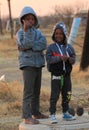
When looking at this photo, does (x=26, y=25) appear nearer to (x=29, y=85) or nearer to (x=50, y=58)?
(x=50, y=58)

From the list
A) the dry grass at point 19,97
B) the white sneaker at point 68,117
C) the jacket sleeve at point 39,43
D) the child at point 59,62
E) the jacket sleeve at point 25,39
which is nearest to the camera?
the jacket sleeve at point 25,39

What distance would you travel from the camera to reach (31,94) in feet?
23.0

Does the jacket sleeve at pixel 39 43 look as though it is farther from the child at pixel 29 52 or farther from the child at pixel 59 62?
the child at pixel 59 62

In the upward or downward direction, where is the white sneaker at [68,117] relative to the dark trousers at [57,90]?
downward

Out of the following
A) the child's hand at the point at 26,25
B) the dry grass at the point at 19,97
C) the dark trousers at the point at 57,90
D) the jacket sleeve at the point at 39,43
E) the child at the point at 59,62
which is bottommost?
the dry grass at the point at 19,97

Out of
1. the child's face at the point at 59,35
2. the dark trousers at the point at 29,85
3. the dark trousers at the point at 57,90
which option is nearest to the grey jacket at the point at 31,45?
the dark trousers at the point at 29,85

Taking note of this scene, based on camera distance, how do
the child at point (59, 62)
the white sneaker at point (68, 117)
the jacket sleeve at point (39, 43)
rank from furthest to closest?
the white sneaker at point (68, 117)
the child at point (59, 62)
the jacket sleeve at point (39, 43)

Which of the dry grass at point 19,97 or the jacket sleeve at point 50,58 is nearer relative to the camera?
the jacket sleeve at point 50,58

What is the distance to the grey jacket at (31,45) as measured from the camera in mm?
6777

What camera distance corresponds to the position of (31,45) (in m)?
6.81

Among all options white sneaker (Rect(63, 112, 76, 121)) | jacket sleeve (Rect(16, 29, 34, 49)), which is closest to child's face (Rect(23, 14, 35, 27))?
jacket sleeve (Rect(16, 29, 34, 49))

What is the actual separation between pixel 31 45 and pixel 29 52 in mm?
136

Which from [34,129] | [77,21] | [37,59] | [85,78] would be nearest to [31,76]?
[37,59]

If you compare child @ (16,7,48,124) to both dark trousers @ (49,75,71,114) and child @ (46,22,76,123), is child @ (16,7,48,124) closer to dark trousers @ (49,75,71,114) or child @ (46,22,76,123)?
child @ (46,22,76,123)
